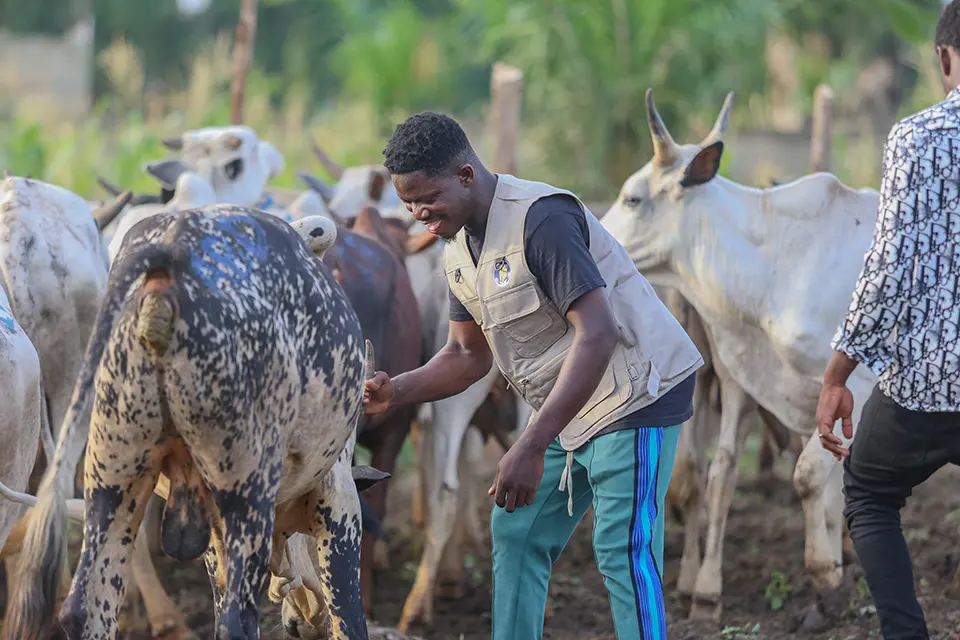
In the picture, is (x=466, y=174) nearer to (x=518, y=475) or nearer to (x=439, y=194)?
(x=439, y=194)

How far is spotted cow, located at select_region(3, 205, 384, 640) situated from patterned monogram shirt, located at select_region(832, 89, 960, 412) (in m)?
1.48

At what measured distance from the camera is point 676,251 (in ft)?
19.8

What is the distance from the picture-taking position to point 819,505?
582 cm

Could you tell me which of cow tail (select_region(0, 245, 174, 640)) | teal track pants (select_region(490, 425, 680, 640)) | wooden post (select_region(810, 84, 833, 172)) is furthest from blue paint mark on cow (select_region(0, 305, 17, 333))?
wooden post (select_region(810, 84, 833, 172))

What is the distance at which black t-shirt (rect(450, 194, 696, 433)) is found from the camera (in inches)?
136

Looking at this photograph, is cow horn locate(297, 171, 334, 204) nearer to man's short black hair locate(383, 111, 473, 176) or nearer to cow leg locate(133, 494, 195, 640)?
cow leg locate(133, 494, 195, 640)

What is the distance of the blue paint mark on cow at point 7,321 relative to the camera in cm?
391

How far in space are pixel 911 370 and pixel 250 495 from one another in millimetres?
1845

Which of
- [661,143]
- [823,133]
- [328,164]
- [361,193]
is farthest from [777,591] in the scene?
[328,164]

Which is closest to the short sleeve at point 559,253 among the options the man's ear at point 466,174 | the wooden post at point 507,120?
the man's ear at point 466,174

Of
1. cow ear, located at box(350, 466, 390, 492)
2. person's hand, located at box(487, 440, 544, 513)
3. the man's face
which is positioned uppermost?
the man's face

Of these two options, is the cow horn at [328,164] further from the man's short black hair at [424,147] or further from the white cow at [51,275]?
the man's short black hair at [424,147]

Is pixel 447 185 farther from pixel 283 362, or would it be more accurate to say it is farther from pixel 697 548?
pixel 697 548

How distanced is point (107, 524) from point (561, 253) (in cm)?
127
